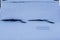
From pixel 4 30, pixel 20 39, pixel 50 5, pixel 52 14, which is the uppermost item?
pixel 50 5

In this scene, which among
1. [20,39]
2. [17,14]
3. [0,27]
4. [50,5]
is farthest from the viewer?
[50,5]

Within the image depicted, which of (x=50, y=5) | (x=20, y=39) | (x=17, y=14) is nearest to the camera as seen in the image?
(x=20, y=39)

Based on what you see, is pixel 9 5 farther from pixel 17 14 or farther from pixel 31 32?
pixel 31 32

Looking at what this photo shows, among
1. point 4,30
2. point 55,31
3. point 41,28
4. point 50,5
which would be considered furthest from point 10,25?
point 50,5

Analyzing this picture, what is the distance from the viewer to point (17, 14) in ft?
7.02

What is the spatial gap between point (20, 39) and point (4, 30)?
0.21 meters

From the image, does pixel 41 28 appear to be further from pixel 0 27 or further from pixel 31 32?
pixel 0 27

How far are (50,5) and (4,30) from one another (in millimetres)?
1024

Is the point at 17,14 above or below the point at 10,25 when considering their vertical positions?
above

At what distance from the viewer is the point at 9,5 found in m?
2.39

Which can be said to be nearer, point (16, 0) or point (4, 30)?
point (4, 30)

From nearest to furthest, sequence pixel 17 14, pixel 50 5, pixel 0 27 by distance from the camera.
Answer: pixel 0 27
pixel 17 14
pixel 50 5

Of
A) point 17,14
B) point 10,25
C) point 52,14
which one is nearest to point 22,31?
point 10,25

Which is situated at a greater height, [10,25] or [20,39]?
[10,25]
